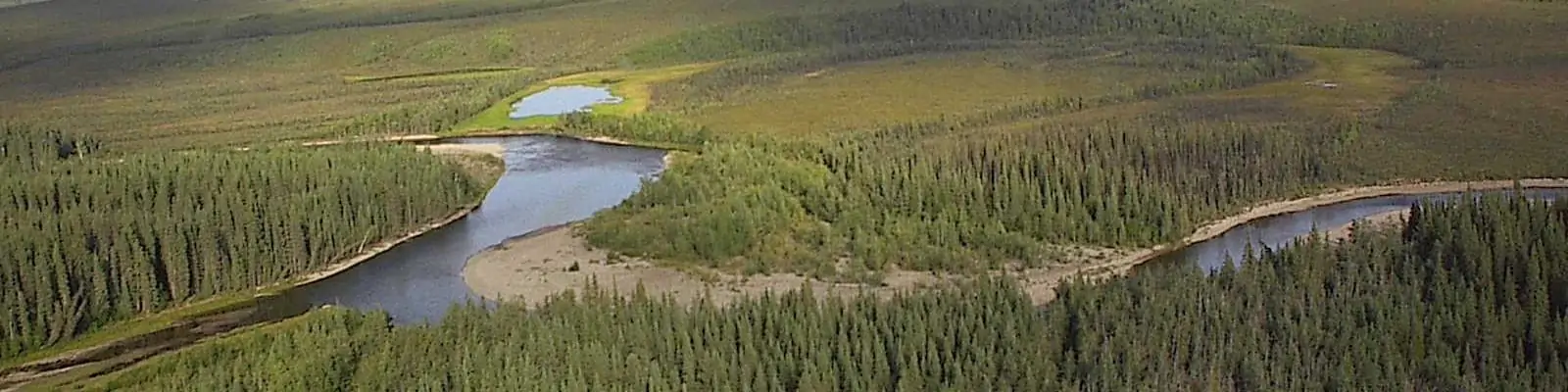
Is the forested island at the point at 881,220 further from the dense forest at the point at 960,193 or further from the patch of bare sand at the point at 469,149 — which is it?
the patch of bare sand at the point at 469,149

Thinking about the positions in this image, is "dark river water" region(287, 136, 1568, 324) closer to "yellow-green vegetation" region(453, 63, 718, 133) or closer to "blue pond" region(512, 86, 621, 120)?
"yellow-green vegetation" region(453, 63, 718, 133)

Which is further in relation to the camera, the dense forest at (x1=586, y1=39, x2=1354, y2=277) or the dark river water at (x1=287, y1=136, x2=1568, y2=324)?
the dense forest at (x1=586, y1=39, x2=1354, y2=277)

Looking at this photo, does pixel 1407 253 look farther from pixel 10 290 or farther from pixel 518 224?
pixel 10 290

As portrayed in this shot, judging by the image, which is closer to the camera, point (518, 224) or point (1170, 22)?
point (518, 224)

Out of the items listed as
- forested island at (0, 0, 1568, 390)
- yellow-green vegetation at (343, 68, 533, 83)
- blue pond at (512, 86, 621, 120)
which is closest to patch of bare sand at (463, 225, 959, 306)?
forested island at (0, 0, 1568, 390)

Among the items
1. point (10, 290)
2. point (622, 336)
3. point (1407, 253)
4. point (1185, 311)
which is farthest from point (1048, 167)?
point (10, 290)
